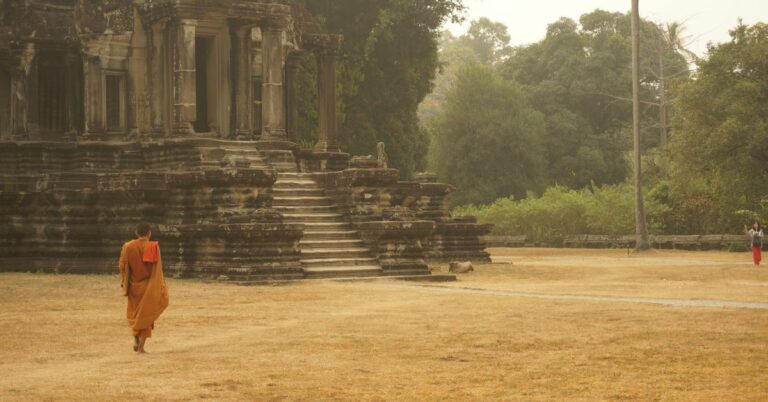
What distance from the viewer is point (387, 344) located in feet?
45.0

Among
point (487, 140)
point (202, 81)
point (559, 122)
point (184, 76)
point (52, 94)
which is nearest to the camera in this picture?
point (184, 76)

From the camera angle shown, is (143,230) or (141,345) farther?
(143,230)

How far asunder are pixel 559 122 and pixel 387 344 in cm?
5445

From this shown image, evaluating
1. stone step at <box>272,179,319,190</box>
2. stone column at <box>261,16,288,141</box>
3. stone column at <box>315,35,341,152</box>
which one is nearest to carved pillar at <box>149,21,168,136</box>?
stone column at <box>261,16,288,141</box>

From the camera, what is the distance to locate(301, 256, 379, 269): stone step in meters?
23.6

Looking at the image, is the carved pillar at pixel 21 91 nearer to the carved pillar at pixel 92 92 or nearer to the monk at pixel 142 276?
the carved pillar at pixel 92 92

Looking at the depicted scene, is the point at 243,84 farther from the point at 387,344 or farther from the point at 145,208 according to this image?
the point at 387,344

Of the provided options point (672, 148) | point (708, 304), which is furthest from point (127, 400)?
point (672, 148)

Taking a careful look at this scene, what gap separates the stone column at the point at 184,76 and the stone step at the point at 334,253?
4.68 metres

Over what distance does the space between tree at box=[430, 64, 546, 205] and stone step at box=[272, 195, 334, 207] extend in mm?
38006

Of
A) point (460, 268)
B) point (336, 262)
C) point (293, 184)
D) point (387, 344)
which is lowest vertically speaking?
point (387, 344)

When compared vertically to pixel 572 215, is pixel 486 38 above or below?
above

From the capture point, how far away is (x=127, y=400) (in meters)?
10.3

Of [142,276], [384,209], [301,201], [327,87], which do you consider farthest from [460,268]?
[142,276]
